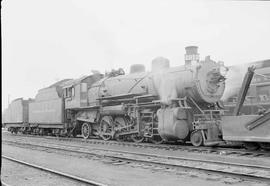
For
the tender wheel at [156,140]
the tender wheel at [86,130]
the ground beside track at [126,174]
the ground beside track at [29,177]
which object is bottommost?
the ground beside track at [29,177]

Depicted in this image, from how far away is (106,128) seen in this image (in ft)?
51.0

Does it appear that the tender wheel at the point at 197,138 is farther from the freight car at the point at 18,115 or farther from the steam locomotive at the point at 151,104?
the freight car at the point at 18,115

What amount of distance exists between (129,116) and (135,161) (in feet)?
19.1

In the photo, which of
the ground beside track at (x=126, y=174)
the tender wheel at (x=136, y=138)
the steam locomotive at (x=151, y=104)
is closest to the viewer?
the ground beside track at (x=126, y=174)

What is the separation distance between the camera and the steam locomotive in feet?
38.9

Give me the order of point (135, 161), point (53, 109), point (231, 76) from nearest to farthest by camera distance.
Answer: point (135, 161)
point (231, 76)
point (53, 109)

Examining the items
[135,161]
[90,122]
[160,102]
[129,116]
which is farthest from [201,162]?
[90,122]

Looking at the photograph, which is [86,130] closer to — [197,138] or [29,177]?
[197,138]

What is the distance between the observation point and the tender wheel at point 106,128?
15.2m

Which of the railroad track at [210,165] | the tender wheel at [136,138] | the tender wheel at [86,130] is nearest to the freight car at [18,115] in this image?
the tender wheel at [86,130]

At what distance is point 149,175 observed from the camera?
6.55m

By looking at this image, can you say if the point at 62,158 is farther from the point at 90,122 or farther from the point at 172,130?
the point at 90,122

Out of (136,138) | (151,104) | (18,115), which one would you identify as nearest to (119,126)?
(136,138)

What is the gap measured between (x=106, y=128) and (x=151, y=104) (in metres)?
3.33
